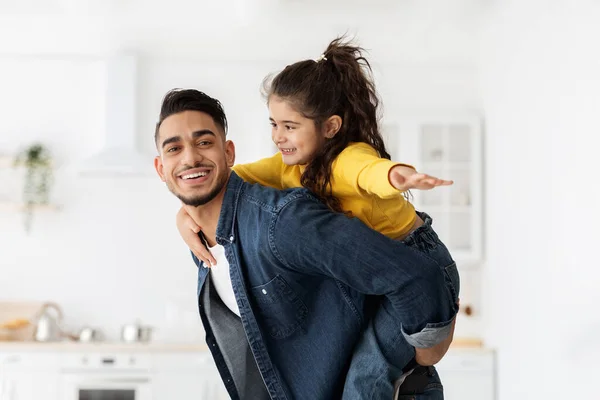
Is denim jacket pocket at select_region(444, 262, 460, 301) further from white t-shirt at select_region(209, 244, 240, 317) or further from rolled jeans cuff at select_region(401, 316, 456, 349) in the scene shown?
white t-shirt at select_region(209, 244, 240, 317)

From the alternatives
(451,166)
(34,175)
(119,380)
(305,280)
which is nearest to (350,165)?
(305,280)

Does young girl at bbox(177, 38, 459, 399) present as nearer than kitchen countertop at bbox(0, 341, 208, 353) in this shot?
Yes

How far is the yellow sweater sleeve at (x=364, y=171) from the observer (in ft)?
5.45

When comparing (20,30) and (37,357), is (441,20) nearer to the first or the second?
(20,30)

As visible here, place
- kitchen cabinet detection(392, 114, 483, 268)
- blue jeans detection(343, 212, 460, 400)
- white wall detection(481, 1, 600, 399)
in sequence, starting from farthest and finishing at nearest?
1. kitchen cabinet detection(392, 114, 483, 268)
2. white wall detection(481, 1, 600, 399)
3. blue jeans detection(343, 212, 460, 400)

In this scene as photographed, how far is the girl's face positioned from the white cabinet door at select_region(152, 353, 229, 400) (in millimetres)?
3818

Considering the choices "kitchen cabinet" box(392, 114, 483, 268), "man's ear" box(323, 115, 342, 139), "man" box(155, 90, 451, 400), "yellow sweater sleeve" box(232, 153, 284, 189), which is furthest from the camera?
"kitchen cabinet" box(392, 114, 483, 268)

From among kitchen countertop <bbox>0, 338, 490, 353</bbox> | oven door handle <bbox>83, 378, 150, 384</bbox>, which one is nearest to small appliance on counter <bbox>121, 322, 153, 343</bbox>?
kitchen countertop <bbox>0, 338, 490, 353</bbox>

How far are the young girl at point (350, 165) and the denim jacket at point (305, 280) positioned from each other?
0.24 ft

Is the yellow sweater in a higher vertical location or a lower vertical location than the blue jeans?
higher

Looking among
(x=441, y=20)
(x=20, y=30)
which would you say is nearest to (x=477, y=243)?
(x=441, y=20)

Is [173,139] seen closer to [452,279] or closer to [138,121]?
[452,279]

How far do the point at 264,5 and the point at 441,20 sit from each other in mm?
A: 1327

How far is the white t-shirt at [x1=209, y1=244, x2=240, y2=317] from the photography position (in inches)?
80.9
